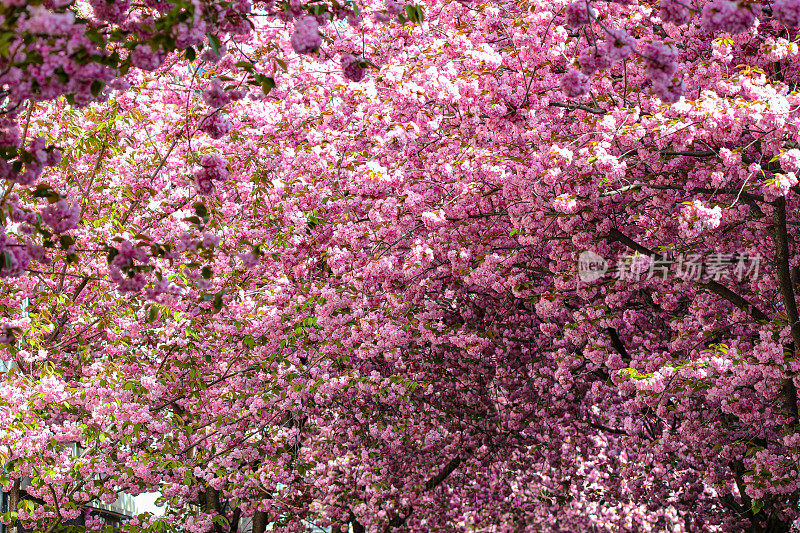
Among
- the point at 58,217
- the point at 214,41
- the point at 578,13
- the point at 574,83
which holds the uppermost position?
the point at 214,41

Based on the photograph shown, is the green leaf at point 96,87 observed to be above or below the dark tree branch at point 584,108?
above

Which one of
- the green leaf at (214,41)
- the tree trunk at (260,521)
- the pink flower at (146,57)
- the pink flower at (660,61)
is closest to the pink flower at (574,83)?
the pink flower at (660,61)

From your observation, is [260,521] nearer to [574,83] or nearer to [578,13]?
[574,83]

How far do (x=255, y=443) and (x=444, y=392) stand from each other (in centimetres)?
311

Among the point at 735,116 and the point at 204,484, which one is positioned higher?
the point at 735,116

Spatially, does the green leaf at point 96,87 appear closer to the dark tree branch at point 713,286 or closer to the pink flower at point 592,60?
the pink flower at point 592,60

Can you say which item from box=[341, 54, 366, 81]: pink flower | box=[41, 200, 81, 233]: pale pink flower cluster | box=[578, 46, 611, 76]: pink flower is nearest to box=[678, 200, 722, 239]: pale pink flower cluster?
box=[578, 46, 611, 76]: pink flower

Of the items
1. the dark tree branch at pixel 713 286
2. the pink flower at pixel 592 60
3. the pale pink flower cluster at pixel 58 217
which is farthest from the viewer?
the dark tree branch at pixel 713 286

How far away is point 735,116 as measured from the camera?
21.3ft

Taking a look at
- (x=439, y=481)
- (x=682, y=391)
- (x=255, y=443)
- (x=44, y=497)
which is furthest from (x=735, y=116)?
(x=439, y=481)

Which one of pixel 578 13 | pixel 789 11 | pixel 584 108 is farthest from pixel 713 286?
pixel 578 13

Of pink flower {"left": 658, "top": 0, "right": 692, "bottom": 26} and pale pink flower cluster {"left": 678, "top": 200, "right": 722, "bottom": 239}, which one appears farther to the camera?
pale pink flower cluster {"left": 678, "top": 200, "right": 722, "bottom": 239}

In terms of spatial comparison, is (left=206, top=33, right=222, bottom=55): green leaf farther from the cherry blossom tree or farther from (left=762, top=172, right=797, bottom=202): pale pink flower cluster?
(left=762, top=172, right=797, bottom=202): pale pink flower cluster

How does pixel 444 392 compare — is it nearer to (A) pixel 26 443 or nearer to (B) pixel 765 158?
(A) pixel 26 443
